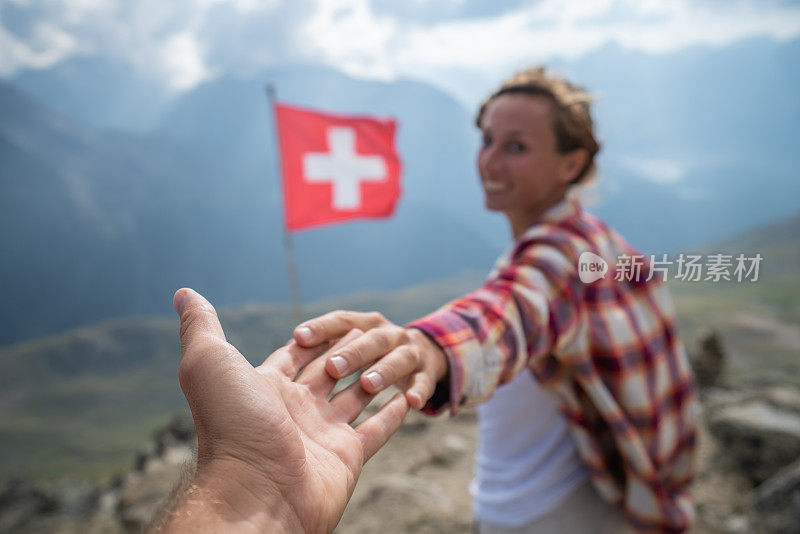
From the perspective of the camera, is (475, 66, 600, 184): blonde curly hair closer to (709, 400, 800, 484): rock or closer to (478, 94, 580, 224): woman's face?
(478, 94, 580, 224): woman's face

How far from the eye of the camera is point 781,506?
11.0 ft

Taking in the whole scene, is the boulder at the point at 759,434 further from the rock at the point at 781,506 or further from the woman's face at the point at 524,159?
the woman's face at the point at 524,159

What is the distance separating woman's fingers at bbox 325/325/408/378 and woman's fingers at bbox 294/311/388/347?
0.07 meters

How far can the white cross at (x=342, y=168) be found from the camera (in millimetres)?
8086

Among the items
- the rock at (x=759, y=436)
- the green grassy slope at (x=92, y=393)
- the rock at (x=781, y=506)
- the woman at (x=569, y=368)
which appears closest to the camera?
the woman at (x=569, y=368)

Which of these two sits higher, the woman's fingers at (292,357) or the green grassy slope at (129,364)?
the woman's fingers at (292,357)

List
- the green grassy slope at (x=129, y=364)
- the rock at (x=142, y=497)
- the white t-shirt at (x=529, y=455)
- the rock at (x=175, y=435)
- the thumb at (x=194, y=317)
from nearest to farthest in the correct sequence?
the thumb at (x=194, y=317) → the white t-shirt at (x=529, y=455) → the rock at (x=142, y=497) → the rock at (x=175, y=435) → the green grassy slope at (x=129, y=364)

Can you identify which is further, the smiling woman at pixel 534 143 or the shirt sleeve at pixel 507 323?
the smiling woman at pixel 534 143

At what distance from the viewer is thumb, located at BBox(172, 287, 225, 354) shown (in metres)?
1.10

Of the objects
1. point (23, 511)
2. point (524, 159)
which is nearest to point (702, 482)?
point (524, 159)

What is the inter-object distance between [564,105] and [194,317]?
1.88 metres

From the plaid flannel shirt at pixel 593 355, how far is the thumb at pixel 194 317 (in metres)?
0.65

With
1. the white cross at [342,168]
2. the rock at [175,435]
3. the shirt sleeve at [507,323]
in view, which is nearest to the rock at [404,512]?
the shirt sleeve at [507,323]

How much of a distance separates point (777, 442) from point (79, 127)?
22646 cm
